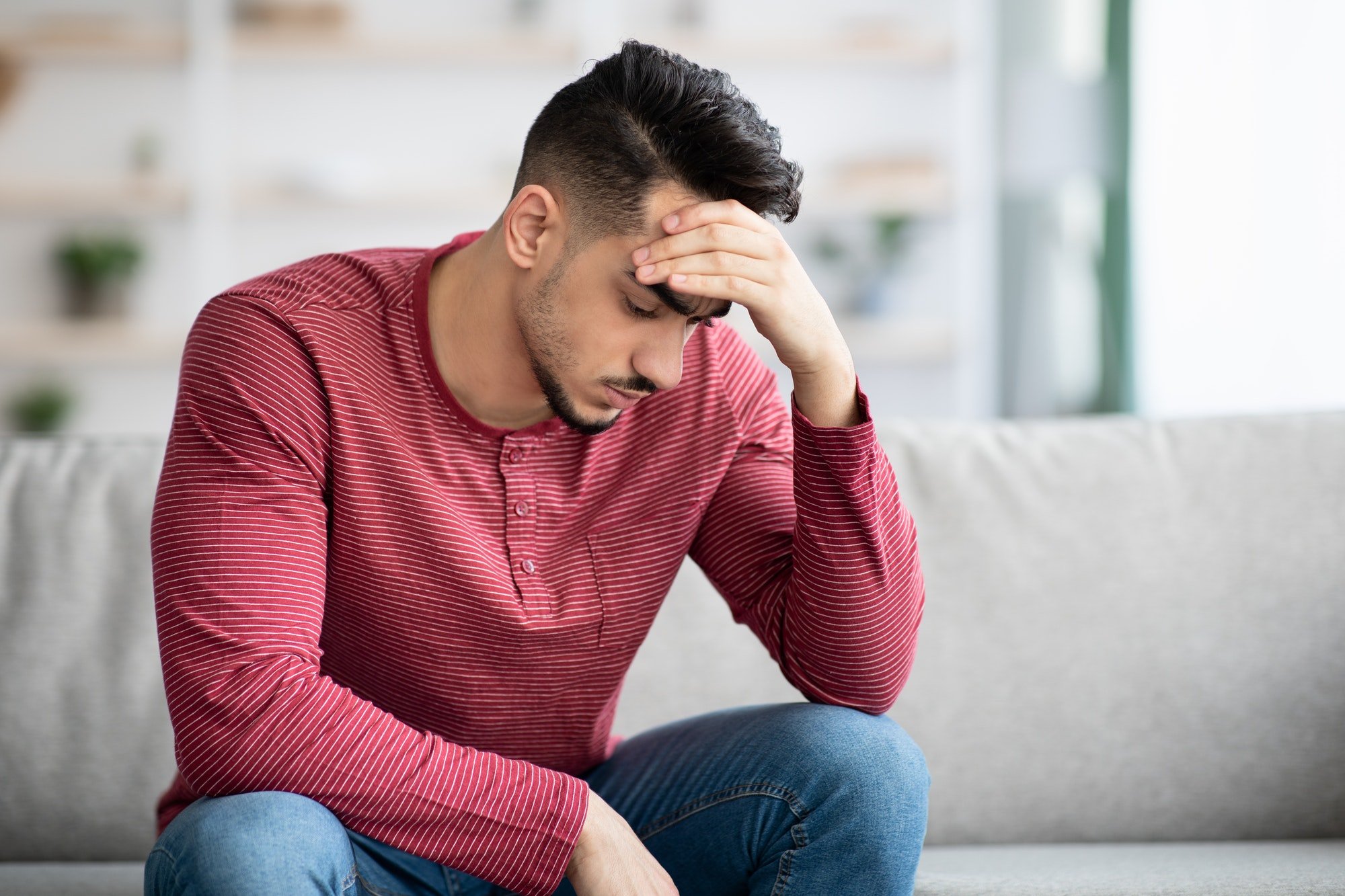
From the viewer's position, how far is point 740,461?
1.33m

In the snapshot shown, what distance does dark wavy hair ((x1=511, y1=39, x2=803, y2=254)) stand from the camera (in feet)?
3.67

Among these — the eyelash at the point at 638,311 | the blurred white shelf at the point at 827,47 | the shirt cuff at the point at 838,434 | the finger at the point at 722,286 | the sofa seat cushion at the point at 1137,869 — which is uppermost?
the blurred white shelf at the point at 827,47

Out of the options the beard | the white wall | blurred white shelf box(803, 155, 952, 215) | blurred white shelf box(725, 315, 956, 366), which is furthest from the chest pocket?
blurred white shelf box(803, 155, 952, 215)

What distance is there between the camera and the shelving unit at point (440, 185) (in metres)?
4.15

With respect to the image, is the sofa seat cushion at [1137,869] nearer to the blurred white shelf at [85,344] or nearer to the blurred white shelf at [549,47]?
the blurred white shelf at [549,47]

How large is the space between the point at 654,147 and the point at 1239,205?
107 inches

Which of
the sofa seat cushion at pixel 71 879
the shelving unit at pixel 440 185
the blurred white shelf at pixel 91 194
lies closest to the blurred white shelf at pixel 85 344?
the shelving unit at pixel 440 185

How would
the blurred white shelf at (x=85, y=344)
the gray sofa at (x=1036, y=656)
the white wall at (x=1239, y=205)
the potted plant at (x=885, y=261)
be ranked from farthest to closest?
the potted plant at (x=885, y=261) → the blurred white shelf at (x=85, y=344) → the white wall at (x=1239, y=205) → the gray sofa at (x=1036, y=656)

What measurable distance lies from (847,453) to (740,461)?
20 centimetres

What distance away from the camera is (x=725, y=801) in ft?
3.79

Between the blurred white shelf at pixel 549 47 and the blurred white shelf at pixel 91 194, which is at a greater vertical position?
the blurred white shelf at pixel 549 47

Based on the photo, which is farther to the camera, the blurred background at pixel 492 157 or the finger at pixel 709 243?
the blurred background at pixel 492 157

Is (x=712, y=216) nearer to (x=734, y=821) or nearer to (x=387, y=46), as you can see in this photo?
(x=734, y=821)

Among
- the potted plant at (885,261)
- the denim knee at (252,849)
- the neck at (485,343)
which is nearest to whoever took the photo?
the denim knee at (252,849)
